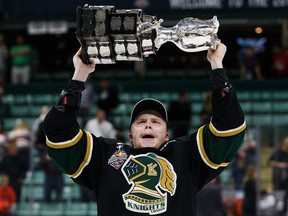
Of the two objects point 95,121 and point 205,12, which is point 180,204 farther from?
point 205,12

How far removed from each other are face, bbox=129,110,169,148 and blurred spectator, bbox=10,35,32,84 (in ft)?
45.2

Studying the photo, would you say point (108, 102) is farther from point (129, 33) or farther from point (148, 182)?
point (129, 33)

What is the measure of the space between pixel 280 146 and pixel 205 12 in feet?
12.9

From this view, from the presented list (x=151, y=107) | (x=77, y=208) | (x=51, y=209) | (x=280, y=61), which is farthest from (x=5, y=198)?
(x=151, y=107)

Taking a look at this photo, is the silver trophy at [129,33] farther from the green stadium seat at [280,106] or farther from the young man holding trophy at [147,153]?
the green stadium seat at [280,106]

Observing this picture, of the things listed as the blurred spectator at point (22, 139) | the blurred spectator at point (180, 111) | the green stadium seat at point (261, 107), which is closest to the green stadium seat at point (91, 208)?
the blurred spectator at point (22, 139)

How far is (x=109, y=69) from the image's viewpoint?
69.9ft

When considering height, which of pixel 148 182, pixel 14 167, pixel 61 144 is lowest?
pixel 14 167

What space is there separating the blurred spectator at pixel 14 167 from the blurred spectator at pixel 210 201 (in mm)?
2629

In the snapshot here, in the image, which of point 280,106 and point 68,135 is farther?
point 280,106

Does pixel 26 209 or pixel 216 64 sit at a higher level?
pixel 216 64

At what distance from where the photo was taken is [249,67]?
64.2ft

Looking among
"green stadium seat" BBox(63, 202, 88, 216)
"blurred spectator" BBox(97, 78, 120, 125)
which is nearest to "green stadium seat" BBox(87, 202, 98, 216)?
"green stadium seat" BBox(63, 202, 88, 216)

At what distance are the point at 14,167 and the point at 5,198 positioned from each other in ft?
1.87
